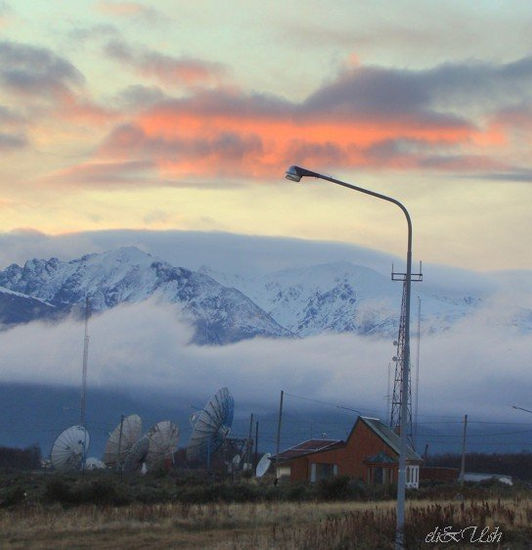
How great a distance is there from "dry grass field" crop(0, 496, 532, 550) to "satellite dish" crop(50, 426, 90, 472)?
61804mm

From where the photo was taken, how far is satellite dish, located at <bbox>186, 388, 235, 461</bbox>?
4272 inches

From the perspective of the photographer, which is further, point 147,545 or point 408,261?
point 147,545

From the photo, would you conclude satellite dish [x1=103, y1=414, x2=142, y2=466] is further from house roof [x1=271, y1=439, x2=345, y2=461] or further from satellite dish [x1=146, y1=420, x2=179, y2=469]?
house roof [x1=271, y1=439, x2=345, y2=461]

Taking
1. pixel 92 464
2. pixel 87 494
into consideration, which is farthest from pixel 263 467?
pixel 87 494

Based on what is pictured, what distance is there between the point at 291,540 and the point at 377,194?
10.7m

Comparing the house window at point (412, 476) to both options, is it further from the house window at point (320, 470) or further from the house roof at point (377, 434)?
the house window at point (320, 470)

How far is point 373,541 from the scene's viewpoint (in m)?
37.1

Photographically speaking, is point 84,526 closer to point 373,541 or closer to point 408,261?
point 373,541

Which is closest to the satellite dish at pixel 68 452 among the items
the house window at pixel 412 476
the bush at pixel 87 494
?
the house window at pixel 412 476

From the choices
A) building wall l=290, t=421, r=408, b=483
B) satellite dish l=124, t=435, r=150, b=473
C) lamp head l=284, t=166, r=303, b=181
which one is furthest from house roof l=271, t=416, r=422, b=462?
lamp head l=284, t=166, r=303, b=181

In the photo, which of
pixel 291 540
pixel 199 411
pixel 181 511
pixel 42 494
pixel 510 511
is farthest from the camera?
pixel 199 411

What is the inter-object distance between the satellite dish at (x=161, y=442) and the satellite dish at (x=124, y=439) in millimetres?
1413

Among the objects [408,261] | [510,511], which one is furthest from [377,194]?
[510,511]

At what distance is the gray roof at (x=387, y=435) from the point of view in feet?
307
